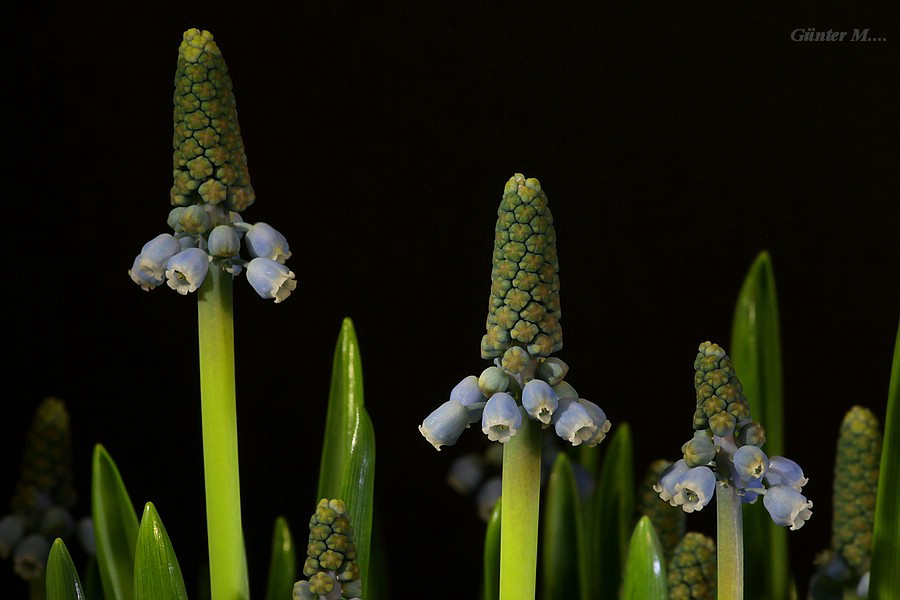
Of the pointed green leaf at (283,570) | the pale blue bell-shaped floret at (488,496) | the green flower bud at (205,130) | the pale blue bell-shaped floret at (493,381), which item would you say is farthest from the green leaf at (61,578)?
the pale blue bell-shaped floret at (488,496)

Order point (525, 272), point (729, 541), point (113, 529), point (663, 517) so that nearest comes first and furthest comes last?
point (525, 272) < point (729, 541) < point (113, 529) < point (663, 517)

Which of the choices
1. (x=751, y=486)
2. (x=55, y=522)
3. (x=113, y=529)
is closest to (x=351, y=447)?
(x=113, y=529)

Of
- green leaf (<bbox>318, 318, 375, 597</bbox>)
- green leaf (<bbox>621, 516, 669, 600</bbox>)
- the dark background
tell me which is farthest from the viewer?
the dark background

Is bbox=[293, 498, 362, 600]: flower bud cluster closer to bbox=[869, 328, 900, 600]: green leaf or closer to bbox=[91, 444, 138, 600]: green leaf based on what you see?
bbox=[91, 444, 138, 600]: green leaf

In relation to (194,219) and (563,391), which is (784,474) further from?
(194,219)

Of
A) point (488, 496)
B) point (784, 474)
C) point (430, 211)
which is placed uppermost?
point (430, 211)

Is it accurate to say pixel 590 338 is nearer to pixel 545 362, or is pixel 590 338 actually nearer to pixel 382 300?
pixel 382 300

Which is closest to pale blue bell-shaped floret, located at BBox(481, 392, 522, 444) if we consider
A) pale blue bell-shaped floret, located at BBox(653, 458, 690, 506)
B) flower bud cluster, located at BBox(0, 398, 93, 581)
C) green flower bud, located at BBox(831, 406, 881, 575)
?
pale blue bell-shaped floret, located at BBox(653, 458, 690, 506)
